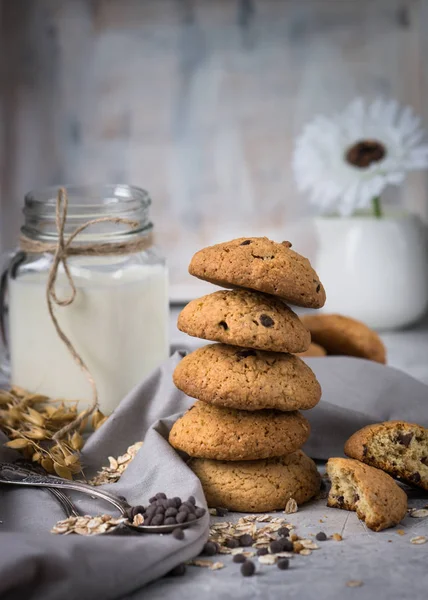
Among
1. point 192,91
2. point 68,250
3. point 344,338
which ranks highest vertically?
point 192,91

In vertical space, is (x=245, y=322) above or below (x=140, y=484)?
above

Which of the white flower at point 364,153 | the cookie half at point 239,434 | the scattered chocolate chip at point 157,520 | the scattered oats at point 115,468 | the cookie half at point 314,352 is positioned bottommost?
the scattered oats at point 115,468

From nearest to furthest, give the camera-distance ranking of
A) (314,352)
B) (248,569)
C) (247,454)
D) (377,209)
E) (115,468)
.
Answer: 1. (248,569)
2. (247,454)
3. (115,468)
4. (314,352)
5. (377,209)

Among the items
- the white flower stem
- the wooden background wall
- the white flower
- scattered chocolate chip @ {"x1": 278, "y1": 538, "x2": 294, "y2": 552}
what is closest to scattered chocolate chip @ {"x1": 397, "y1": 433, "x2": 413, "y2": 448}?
scattered chocolate chip @ {"x1": 278, "y1": 538, "x2": 294, "y2": 552}

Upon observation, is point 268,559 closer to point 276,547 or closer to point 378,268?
point 276,547

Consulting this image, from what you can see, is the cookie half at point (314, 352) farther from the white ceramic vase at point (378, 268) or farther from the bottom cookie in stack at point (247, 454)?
the white ceramic vase at point (378, 268)

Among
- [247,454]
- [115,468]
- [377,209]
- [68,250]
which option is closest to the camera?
[247,454]

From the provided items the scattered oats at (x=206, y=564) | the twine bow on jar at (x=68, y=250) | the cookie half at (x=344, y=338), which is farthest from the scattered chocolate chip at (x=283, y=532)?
the cookie half at (x=344, y=338)

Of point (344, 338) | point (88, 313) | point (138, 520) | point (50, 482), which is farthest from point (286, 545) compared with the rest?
point (344, 338)
